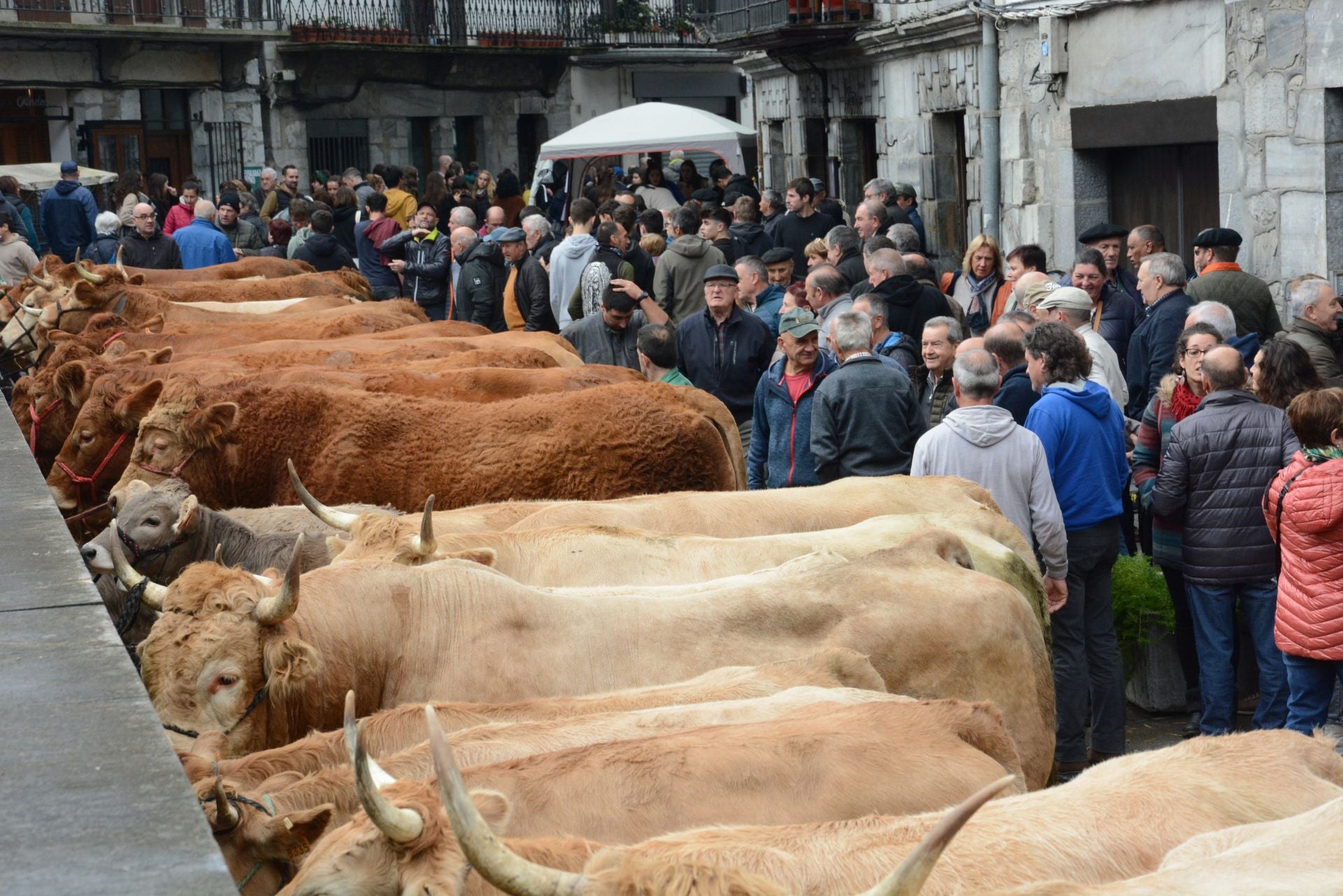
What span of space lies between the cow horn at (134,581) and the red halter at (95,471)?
7.12ft

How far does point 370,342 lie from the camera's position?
9930 mm

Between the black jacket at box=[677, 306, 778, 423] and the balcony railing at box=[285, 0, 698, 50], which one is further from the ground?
the balcony railing at box=[285, 0, 698, 50]

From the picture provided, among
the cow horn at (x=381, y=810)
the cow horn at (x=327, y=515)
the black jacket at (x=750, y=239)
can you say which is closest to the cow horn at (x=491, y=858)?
the cow horn at (x=381, y=810)

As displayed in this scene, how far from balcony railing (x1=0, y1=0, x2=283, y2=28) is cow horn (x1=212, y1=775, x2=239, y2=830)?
1032 inches

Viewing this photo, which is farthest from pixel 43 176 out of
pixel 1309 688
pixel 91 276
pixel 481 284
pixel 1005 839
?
pixel 1005 839

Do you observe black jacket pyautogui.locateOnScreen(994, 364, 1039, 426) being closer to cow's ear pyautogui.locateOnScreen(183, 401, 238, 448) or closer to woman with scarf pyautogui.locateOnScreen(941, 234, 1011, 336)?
woman with scarf pyautogui.locateOnScreen(941, 234, 1011, 336)

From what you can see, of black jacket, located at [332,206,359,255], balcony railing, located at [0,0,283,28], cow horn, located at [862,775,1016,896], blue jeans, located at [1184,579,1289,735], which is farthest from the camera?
balcony railing, located at [0,0,283,28]

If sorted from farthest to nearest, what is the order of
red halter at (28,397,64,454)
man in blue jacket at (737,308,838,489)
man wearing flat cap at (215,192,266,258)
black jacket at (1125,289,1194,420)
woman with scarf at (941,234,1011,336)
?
man wearing flat cap at (215,192,266,258)
woman with scarf at (941,234,1011,336)
red halter at (28,397,64,454)
black jacket at (1125,289,1194,420)
man in blue jacket at (737,308,838,489)

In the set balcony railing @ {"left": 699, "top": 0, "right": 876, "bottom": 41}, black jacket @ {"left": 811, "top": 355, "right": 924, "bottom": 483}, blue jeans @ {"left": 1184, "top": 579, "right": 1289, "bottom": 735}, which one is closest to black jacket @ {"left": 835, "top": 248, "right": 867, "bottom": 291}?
black jacket @ {"left": 811, "top": 355, "right": 924, "bottom": 483}

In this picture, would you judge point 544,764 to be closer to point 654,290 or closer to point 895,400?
point 895,400

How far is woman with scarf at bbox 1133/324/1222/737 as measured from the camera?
22.3 feet

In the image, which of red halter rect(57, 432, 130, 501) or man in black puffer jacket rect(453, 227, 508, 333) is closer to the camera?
red halter rect(57, 432, 130, 501)

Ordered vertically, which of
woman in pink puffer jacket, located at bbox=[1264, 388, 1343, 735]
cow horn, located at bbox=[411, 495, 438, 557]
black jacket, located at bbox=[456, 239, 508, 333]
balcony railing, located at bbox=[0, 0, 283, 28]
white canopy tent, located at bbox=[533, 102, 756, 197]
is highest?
balcony railing, located at bbox=[0, 0, 283, 28]

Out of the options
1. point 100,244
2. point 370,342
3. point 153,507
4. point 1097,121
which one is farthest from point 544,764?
point 100,244
